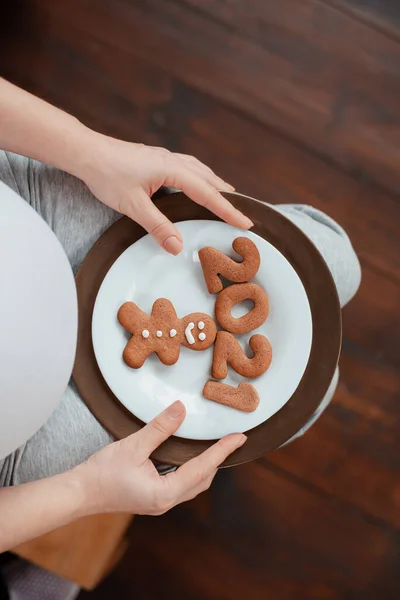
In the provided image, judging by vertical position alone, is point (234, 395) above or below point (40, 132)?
below

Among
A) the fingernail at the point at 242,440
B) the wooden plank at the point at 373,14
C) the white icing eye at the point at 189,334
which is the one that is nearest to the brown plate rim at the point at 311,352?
the fingernail at the point at 242,440

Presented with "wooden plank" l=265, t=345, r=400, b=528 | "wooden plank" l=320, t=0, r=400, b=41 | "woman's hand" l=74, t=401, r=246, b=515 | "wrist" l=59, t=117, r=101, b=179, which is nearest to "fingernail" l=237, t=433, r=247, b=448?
"woman's hand" l=74, t=401, r=246, b=515

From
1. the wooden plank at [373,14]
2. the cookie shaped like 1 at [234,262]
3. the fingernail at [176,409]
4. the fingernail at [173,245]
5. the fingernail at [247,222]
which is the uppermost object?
the wooden plank at [373,14]

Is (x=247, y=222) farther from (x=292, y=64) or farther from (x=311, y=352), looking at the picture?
(x=292, y=64)

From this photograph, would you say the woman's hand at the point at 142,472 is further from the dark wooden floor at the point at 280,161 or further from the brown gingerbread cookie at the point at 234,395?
the dark wooden floor at the point at 280,161

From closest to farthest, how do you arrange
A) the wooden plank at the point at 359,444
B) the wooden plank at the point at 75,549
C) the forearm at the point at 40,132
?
the forearm at the point at 40,132 → the wooden plank at the point at 75,549 → the wooden plank at the point at 359,444

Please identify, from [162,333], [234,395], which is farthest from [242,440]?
[162,333]

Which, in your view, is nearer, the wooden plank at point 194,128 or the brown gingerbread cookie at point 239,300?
the brown gingerbread cookie at point 239,300

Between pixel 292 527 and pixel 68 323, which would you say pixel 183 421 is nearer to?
pixel 68 323
